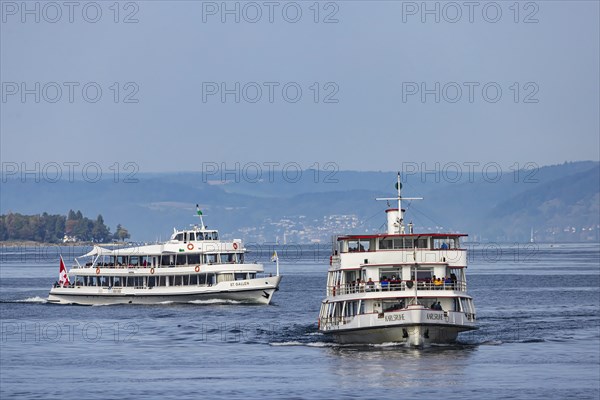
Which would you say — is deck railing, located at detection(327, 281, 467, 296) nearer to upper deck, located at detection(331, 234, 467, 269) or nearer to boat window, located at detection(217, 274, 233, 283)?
upper deck, located at detection(331, 234, 467, 269)

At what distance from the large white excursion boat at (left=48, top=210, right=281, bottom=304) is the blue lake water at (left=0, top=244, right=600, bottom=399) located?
177cm

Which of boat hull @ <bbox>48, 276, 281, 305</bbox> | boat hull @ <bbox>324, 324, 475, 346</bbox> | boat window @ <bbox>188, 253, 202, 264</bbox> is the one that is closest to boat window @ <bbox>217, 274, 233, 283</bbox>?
boat hull @ <bbox>48, 276, 281, 305</bbox>

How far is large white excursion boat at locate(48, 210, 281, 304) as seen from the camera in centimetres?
10900

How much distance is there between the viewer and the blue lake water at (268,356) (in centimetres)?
5728

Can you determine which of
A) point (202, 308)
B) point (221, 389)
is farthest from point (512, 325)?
point (221, 389)

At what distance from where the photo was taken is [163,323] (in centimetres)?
9131

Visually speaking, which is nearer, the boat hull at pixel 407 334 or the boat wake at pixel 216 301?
the boat hull at pixel 407 334

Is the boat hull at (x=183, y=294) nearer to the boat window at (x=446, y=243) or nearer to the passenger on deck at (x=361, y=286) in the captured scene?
the boat window at (x=446, y=243)

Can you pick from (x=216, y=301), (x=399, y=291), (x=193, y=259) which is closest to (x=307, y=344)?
(x=399, y=291)

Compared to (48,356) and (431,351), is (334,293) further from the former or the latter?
(48,356)

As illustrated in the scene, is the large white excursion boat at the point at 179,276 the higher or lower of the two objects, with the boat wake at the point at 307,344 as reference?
higher

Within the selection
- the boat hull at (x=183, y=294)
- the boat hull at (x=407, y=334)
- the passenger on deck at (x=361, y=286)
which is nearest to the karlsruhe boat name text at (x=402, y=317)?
the boat hull at (x=407, y=334)

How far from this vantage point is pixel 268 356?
2746 inches

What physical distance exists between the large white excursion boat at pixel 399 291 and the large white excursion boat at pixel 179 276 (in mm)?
35328
